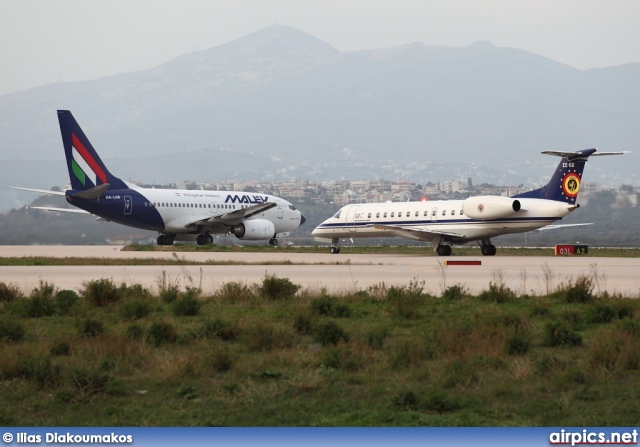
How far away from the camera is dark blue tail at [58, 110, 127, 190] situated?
50.9 meters

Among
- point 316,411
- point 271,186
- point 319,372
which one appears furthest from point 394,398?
point 271,186

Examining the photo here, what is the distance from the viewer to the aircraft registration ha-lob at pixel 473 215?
42.4 metres

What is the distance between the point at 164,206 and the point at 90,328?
4159 cm

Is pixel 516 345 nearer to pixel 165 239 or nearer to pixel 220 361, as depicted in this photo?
pixel 220 361

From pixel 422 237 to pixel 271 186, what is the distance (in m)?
154

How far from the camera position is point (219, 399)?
1047cm

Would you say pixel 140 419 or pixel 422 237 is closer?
pixel 140 419

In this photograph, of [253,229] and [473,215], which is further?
[253,229]

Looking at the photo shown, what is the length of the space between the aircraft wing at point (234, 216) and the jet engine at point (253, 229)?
0.39m

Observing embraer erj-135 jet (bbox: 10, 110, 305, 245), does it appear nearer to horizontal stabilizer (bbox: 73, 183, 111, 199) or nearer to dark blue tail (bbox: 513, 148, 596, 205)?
horizontal stabilizer (bbox: 73, 183, 111, 199)

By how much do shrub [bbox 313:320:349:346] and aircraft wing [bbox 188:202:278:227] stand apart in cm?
4126

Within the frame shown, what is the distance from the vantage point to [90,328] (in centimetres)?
1493

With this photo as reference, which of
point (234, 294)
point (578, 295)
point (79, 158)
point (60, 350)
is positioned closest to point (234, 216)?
point (79, 158)

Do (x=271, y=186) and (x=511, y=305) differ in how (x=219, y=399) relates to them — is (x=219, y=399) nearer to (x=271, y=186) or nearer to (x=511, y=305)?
(x=511, y=305)
